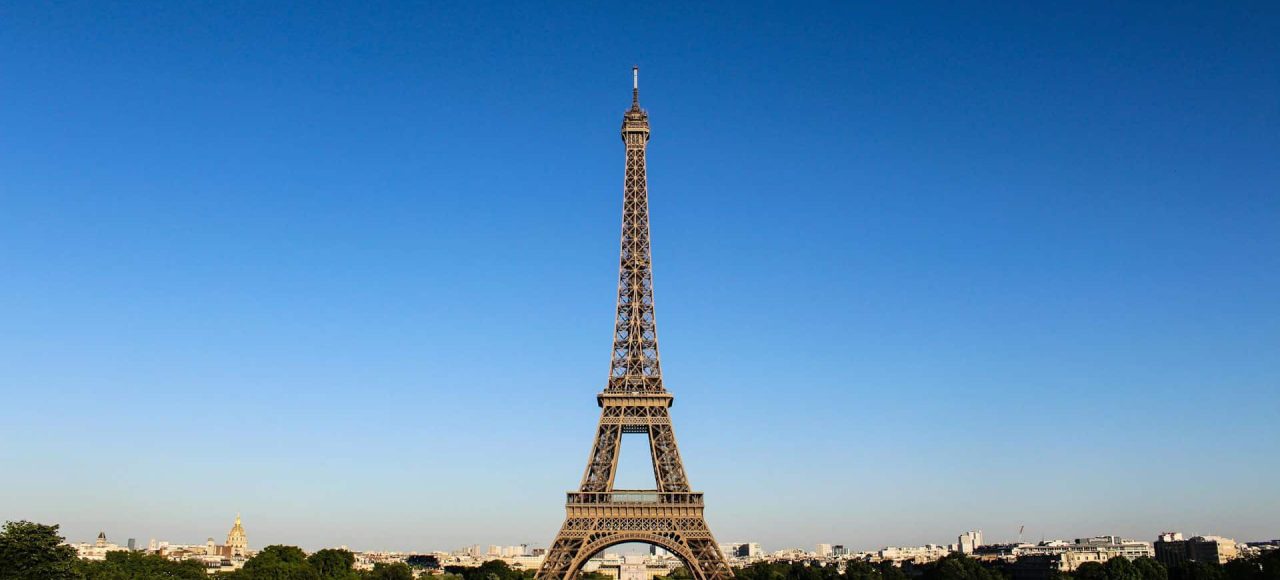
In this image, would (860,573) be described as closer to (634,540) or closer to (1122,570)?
(1122,570)

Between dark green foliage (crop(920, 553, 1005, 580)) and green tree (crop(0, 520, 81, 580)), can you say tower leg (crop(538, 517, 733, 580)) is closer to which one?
green tree (crop(0, 520, 81, 580))

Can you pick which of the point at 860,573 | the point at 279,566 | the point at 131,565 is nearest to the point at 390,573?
the point at 279,566

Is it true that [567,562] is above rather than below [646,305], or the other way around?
below

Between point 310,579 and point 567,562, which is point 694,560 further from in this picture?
point 310,579

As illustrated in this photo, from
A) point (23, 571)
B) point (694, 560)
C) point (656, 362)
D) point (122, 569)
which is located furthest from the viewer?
point (122, 569)

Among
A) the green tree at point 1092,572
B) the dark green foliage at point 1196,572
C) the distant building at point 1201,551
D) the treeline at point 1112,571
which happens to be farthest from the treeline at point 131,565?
the distant building at point 1201,551

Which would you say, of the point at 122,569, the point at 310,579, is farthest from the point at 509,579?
the point at 122,569

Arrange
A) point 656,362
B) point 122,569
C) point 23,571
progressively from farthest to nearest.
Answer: point 122,569, point 656,362, point 23,571
